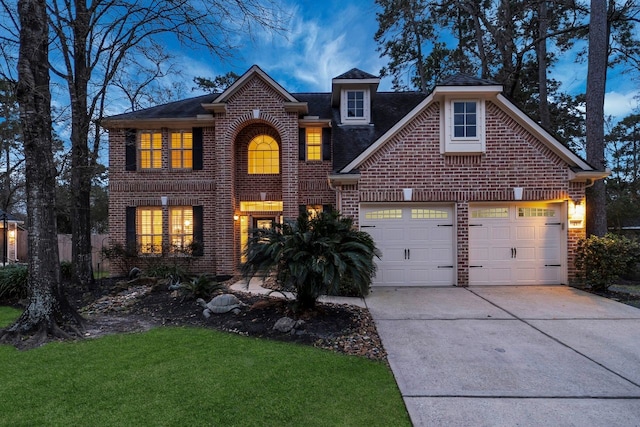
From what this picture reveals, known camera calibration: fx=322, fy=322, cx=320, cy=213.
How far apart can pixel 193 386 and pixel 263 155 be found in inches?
369

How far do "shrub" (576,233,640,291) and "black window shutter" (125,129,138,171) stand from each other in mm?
14040

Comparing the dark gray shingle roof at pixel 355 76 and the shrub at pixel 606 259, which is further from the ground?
the dark gray shingle roof at pixel 355 76

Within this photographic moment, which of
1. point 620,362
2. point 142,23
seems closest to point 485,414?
point 620,362

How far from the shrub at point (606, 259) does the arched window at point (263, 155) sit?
955 centimetres

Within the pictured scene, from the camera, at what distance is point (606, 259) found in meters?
7.86

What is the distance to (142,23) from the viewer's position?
21.5ft

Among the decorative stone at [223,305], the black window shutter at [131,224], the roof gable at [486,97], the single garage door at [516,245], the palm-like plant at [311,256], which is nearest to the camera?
the palm-like plant at [311,256]

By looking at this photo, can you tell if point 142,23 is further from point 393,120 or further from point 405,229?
point 393,120

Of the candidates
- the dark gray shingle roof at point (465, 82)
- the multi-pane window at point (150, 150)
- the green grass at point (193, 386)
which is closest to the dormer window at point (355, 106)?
the dark gray shingle roof at point (465, 82)

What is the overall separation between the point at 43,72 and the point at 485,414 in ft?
25.8

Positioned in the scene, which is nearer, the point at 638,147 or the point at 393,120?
the point at 393,120

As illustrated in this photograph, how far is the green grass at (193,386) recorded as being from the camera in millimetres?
2910

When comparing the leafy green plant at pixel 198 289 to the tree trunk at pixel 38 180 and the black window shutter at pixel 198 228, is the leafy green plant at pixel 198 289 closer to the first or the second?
the tree trunk at pixel 38 180

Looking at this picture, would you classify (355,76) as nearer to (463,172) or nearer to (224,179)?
(463,172)
